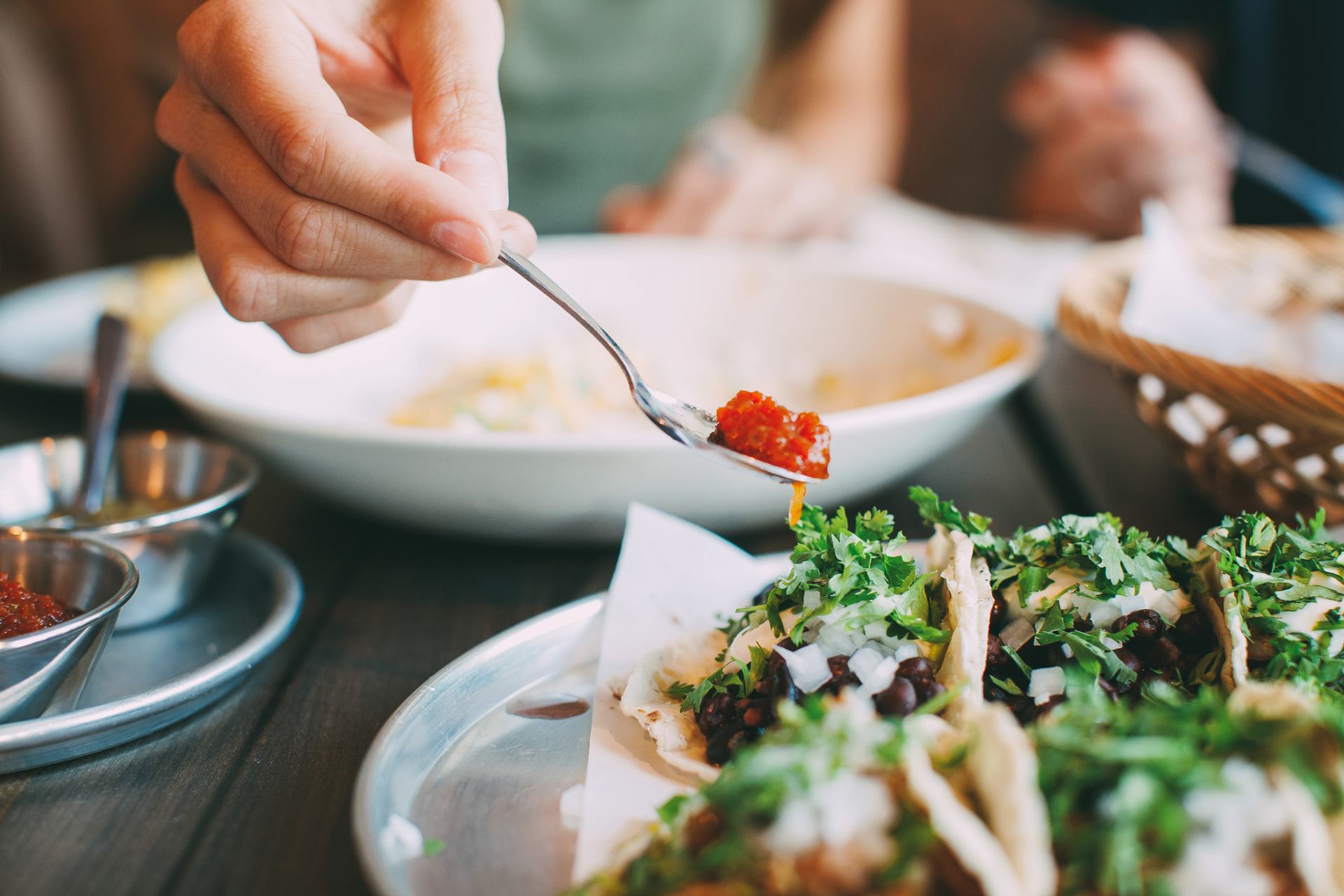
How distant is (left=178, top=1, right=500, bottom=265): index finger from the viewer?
2.88 feet

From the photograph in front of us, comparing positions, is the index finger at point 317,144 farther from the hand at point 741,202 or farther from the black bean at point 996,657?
the hand at point 741,202

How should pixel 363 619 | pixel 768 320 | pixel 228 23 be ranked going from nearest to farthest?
1. pixel 228 23
2. pixel 363 619
3. pixel 768 320

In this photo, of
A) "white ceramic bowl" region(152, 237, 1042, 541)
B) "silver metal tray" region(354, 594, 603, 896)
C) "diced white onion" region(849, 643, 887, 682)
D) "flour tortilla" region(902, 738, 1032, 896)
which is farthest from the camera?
"white ceramic bowl" region(152, 237, 1042, 541)

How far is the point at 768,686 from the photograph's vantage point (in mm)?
833

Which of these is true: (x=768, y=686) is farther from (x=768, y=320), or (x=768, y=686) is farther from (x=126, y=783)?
(x=768, y=320)

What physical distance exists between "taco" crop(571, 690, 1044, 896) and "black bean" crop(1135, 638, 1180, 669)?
0.97 feet

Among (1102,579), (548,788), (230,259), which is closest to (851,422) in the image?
(1102,579)

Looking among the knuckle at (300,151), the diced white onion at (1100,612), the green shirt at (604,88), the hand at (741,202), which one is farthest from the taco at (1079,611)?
Result: the green shirt at (604,88)

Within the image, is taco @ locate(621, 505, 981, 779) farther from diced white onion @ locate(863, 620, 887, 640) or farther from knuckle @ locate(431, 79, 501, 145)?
knuckle @ locate(431, 79, 501, 145)

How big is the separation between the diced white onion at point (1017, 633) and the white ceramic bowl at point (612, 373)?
391 millimetres

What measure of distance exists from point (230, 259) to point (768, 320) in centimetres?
125

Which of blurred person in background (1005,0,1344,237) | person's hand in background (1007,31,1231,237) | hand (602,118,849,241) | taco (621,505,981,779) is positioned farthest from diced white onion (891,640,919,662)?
person's hand in background (1007,31,1231,237)

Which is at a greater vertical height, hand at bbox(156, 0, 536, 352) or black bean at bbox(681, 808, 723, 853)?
hand at bbox(156, 0, 536, 352)

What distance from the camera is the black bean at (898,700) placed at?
2.52 feet
